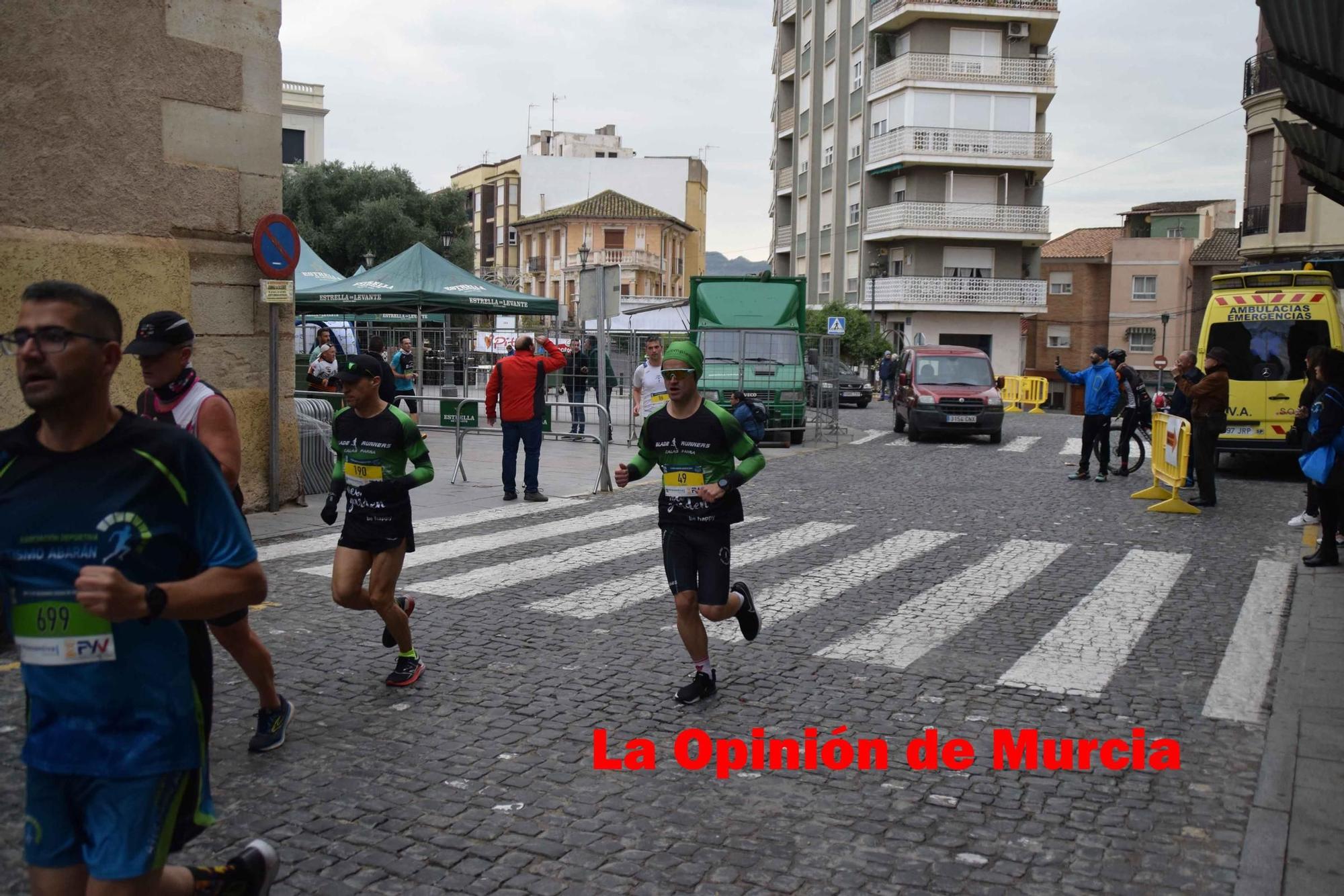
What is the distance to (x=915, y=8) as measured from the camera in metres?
49.0

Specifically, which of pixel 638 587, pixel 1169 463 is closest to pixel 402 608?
pixel 638 587

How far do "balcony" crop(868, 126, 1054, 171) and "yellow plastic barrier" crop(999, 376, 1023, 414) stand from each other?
14878 mm

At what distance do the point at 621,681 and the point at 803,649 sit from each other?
1268 mm

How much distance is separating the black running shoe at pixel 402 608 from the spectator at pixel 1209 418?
34.1 feet

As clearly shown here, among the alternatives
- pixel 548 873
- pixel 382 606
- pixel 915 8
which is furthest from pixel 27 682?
pixel 915 8

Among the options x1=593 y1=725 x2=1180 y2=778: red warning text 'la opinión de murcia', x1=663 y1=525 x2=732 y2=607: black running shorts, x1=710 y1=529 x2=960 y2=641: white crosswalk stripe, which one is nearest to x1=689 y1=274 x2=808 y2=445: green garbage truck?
x1=710 y1=529 x2=960 y2=641: white crosswalk stripe

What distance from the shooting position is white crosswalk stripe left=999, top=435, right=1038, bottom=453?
21188 mm

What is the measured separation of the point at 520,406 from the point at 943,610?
6.39m

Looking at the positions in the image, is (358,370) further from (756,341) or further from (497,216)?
(497,216)

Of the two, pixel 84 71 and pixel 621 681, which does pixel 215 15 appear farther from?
pixel 621 681

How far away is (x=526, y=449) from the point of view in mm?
13258

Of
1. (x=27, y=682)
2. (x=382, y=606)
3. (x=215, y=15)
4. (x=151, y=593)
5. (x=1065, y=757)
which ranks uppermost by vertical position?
(x=215, y=15)

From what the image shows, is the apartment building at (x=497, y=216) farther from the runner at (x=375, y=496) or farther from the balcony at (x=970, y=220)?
the runner at (x=375, y=496)

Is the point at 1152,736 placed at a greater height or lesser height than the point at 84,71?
lesser
